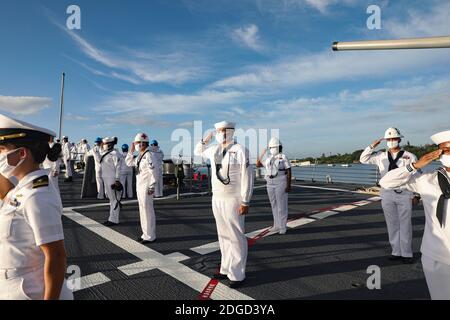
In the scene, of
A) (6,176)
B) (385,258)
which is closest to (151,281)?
(6,176)

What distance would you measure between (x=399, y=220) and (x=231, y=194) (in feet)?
10.7

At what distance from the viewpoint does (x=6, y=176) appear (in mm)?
1875

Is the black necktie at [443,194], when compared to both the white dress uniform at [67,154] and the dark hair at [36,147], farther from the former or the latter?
the white dress uniform at [67,154]

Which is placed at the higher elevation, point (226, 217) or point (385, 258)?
point (226, 217)

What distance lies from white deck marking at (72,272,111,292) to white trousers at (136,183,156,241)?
1718mm

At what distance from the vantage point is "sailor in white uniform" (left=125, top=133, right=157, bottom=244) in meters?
6.13

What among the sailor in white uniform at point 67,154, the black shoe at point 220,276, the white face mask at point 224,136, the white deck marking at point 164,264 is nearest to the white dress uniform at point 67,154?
the sailor in white uniform at point 67,154

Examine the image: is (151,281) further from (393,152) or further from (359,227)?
(359,227)

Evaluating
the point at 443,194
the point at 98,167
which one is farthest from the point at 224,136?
the point at 98,167

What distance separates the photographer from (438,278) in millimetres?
2500

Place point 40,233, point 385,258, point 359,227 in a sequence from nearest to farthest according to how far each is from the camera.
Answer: point 40,233, point 385,258, point 359,227

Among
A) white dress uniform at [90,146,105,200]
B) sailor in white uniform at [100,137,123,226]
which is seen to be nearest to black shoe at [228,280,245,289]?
sailor in white uniform at [100,137,123,226]
